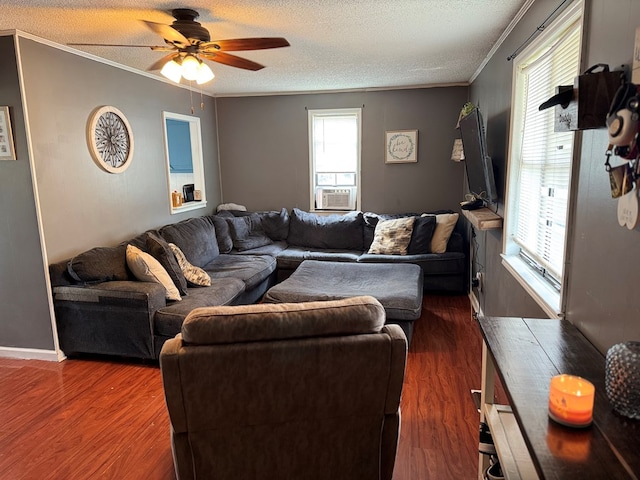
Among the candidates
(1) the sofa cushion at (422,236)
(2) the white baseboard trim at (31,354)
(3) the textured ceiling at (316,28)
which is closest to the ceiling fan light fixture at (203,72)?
(3) the textured ceiling at (316,28)

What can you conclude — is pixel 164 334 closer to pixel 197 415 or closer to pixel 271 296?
pixel 271 296

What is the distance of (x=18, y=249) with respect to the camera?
318 centimetres

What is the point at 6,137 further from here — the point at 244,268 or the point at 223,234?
the point at 223,234

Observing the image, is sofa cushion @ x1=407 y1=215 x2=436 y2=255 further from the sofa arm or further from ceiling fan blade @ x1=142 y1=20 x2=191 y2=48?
ceiling fan blade @ x1=142 y1=20 x2=191 y2=48

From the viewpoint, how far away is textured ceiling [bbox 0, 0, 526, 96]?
250cm

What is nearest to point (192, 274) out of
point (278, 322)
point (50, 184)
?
point (50, 184)

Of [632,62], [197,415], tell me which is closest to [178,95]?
[197,415]

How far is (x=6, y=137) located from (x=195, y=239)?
71.3 inches

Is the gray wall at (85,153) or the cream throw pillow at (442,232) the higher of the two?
the gray wall at (85,153)

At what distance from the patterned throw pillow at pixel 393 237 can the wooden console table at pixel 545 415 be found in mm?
2979

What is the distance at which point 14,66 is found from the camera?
2.94m

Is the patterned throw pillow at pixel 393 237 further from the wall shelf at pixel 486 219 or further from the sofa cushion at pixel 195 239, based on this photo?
the sofa cushion at pixel 195 239

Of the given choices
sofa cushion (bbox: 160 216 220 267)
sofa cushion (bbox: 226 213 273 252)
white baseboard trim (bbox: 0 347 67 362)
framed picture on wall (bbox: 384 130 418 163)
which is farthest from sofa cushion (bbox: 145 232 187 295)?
framed picture on wall (bbox: 384 130 418 163)

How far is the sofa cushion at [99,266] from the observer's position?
3195 millimetres
